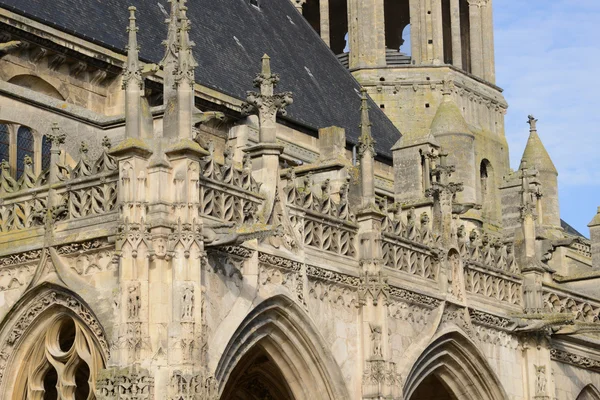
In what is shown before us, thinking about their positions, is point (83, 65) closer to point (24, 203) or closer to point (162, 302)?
point (24, 203)

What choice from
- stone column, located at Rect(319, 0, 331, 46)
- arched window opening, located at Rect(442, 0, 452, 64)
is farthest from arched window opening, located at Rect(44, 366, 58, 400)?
arched window opening, located at Rect(442, 0, 452, 64)

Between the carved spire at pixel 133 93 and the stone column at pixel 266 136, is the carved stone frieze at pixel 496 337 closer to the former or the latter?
the stone column at pixel 266 136

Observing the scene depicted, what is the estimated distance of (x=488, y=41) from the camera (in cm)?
4488

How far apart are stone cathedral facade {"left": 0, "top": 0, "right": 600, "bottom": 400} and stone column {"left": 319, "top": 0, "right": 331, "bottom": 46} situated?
976cm

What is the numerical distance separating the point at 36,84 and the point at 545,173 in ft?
67.5

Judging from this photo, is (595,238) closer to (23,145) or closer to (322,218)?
(322,218)

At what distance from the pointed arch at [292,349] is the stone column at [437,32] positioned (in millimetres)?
21723

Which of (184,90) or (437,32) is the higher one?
(437,32)

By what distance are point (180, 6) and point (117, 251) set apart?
11.3ft

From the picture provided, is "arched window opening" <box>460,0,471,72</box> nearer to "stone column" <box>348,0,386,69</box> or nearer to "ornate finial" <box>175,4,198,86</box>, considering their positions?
"stone column" <box>348,0,386,69</box>

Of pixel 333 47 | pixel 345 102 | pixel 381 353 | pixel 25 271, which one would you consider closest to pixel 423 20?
pixel 333 47

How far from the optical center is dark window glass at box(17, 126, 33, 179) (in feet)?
76.0

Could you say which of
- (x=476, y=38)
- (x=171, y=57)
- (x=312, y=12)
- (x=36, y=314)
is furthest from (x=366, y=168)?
(x=312, y=12)

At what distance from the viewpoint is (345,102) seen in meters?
Answer: 35.2
